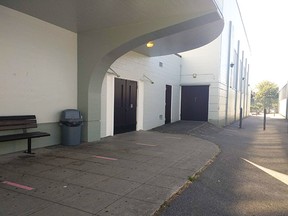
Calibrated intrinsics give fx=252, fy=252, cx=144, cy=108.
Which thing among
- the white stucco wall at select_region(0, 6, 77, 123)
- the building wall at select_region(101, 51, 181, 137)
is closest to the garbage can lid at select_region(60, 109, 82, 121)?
the white stucco wall at select_region(0, 6, 77, 123)

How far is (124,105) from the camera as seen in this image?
35.1 feet

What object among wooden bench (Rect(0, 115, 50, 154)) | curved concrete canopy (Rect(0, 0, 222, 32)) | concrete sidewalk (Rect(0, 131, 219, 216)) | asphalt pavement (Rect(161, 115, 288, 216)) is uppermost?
curved concrete canopy (Rect(0, 0, 222, 32))

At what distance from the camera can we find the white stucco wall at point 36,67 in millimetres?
6109

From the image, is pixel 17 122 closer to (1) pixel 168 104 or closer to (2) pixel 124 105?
(2) pixel 124 105

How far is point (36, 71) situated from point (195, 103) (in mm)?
Answer: 11582

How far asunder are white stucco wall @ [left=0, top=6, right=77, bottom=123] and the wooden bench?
0.19 metres

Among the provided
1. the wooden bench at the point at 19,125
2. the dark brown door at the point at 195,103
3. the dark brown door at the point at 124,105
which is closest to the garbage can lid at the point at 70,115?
the wooden bench at the point at 19,125

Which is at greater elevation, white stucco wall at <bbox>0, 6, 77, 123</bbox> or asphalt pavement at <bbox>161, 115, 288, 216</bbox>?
white stucco wall at <bbox>0, 6, 77, 123</bbox>

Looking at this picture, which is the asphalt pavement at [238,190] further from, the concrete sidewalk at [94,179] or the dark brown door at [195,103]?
the dark brown door at [195,103]

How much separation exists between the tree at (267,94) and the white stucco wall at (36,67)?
64.7 metres

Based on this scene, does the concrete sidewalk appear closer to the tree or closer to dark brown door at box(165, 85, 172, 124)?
dark brown door at box(165, 85, 172, 124)

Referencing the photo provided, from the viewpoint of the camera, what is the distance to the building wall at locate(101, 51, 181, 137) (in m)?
9.71

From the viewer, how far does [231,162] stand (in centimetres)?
652

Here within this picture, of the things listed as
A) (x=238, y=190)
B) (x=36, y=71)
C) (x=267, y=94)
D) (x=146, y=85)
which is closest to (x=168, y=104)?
(x=146, y=85)
